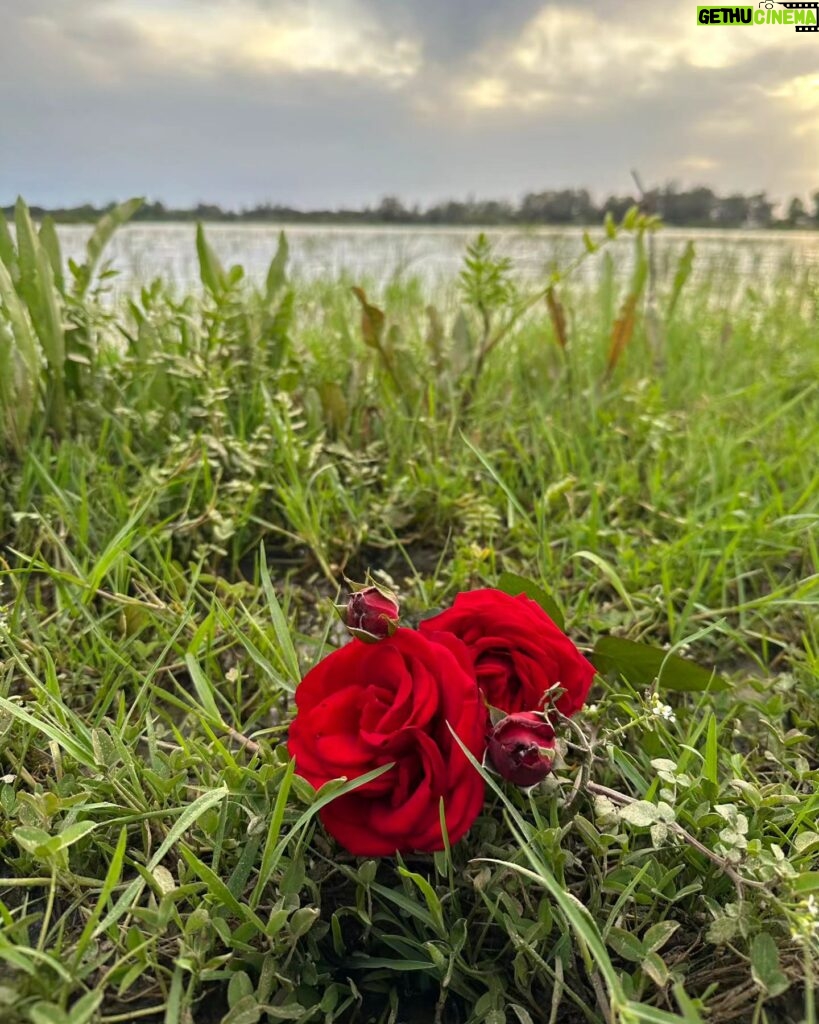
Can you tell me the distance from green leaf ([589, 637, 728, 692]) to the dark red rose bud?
0.37 m

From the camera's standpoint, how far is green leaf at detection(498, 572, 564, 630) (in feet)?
3.51

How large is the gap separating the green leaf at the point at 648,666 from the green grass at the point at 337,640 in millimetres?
28

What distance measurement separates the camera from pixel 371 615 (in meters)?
0.77

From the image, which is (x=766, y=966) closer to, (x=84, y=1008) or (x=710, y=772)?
(x=710, y=772)

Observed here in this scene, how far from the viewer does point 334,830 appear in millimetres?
739

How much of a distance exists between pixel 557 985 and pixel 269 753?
0.37 m

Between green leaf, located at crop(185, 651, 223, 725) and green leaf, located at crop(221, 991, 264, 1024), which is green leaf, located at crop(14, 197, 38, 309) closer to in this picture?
green leaf, located at crop(185, 651, 223, 725)

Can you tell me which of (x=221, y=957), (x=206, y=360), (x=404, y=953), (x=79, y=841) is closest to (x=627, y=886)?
(x=404, y=953)

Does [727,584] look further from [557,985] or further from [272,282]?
[272,282]

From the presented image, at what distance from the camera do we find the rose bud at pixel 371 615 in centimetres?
77

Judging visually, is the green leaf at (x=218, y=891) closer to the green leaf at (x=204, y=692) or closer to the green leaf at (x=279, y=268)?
the green leaf at (x=204, y=692)

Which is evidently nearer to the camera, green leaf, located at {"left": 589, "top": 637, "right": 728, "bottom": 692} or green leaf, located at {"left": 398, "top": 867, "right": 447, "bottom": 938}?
green leaf, located at {"left": 398, "top": 867, "right": 447, "bottom": 938}

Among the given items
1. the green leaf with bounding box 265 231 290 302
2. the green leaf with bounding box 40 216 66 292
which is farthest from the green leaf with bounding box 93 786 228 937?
the green leaf with bounding box 265 231 290 302

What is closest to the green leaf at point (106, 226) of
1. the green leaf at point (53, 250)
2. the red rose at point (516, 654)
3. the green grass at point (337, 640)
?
the green grass at point (337, 640)
